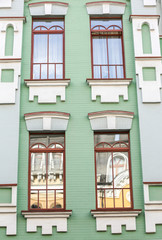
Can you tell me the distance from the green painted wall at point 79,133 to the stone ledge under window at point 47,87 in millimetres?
165

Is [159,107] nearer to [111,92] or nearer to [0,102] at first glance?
[111,92]

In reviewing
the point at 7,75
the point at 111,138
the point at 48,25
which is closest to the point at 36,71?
the point at 7,75

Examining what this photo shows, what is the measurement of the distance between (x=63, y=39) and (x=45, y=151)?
367 centimetres

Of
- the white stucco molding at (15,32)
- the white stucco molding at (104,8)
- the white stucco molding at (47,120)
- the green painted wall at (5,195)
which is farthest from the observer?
the white stucco molding at (104,8)

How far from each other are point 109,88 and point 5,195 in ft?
14.0

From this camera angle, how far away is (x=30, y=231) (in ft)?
38.8

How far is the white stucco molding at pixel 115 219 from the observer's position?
11875mm

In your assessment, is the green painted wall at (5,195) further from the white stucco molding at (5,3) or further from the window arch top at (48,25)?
the white stucco molding at (5,3)

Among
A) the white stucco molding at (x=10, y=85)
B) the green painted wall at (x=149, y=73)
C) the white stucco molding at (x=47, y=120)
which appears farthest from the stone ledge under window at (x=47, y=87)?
the green painted wall at (x=149, y=73)

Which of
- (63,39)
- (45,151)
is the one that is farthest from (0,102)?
(63,39)

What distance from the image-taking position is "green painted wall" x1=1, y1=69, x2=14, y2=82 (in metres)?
13.3

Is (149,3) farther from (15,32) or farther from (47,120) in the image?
(47,120)

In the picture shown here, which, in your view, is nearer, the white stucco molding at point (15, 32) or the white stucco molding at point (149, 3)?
the white stucco molding at point (15, 32)

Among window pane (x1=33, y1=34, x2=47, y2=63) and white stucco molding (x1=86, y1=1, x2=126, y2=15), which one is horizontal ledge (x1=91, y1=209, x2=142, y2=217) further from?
white stucco molding (x1=86, y1=1, x2=126, y2=15)
